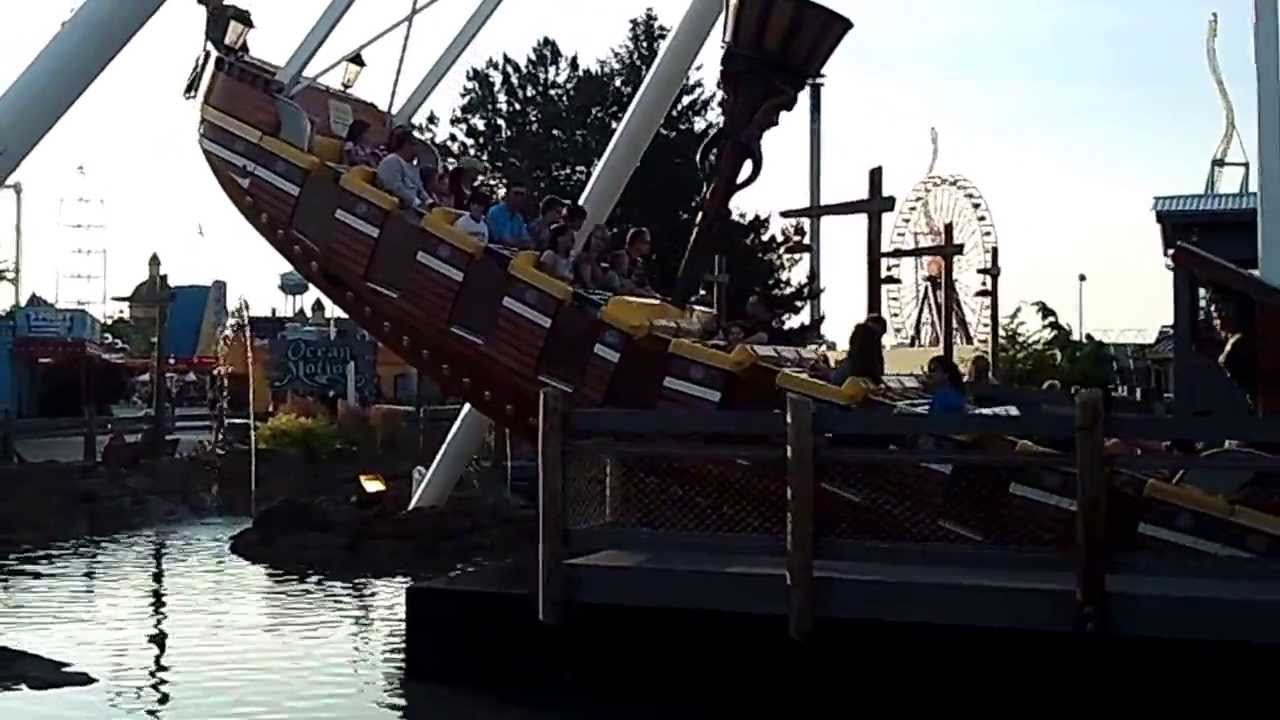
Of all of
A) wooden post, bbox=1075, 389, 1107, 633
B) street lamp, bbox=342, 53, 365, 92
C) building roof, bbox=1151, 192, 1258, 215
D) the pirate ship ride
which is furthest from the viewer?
building roof, bbox=1151, 192, 1258, 215

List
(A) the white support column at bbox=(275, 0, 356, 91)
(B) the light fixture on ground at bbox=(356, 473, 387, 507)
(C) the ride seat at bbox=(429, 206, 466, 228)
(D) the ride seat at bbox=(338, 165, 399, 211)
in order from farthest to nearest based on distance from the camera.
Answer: (B) the light fixture on ground at bbox=(356, 473, 387, 507) < (A) the white support column at bbox=(275, 0, 356, 91) < (D) the ride seat at bbox=(338, 165, 399, 211) < (C) the ride seat at bbox=(429, 206, 466, 228)

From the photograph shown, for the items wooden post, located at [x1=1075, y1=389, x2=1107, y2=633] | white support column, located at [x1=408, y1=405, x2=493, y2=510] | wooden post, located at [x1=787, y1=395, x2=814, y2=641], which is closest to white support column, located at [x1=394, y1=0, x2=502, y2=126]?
white support column, located at [x1=408, y1=405, x2=493, y2=510]

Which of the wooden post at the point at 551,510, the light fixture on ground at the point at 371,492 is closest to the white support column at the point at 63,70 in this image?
the wooden post at the point at 551,510

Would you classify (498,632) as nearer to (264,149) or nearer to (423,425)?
(264,149)

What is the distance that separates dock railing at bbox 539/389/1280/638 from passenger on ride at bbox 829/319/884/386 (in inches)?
71.0

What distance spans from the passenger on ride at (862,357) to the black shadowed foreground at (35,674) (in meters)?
4.74

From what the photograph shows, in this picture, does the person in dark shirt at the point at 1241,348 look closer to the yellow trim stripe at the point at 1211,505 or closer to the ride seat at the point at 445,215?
the yellow trim stripe at the point at 1211,505

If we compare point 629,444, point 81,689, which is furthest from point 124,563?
point 629,444

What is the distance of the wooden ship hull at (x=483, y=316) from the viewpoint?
30.6 feet

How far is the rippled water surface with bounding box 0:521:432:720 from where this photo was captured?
1011 centimetres

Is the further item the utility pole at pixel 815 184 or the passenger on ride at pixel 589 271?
the utility pole at pixel 815 184

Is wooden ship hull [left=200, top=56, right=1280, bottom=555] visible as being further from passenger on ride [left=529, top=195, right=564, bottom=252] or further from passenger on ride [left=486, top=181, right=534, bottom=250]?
passenger on ride [left=529, top=195, right=564, bottom=252]

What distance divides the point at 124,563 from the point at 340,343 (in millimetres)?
23683

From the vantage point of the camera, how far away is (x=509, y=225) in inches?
549
